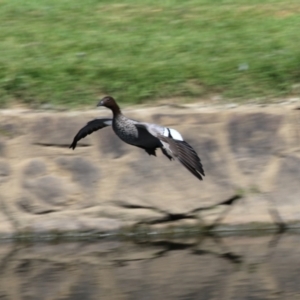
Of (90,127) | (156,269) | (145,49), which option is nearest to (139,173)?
(90,127)

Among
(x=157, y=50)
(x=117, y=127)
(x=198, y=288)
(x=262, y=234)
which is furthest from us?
(x=157, y=50)

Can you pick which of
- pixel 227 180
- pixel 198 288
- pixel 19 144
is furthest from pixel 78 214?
pixel 198 288

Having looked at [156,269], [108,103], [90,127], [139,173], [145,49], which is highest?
[108,103]

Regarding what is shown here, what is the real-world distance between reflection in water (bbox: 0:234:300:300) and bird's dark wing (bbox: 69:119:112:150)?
0.83 m

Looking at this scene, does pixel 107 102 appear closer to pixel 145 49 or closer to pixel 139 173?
pixel 139 173

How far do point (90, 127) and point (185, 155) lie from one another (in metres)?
1.07

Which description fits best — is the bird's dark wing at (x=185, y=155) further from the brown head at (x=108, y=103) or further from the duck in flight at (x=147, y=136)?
the brown head at (x=108, y=103)

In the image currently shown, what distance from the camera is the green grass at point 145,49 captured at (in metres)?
7.48

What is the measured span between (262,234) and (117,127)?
1.59m

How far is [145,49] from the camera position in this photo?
8.02 metres

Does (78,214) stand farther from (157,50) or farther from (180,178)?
(157,50)

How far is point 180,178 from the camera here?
7.23 metres

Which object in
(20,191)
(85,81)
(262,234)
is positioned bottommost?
(262,234)

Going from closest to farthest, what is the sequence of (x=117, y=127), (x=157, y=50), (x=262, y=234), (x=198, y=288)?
(x=198, y=288) < (x=117, y=127) < (x=262, y=234) < (x=157, y=50)
